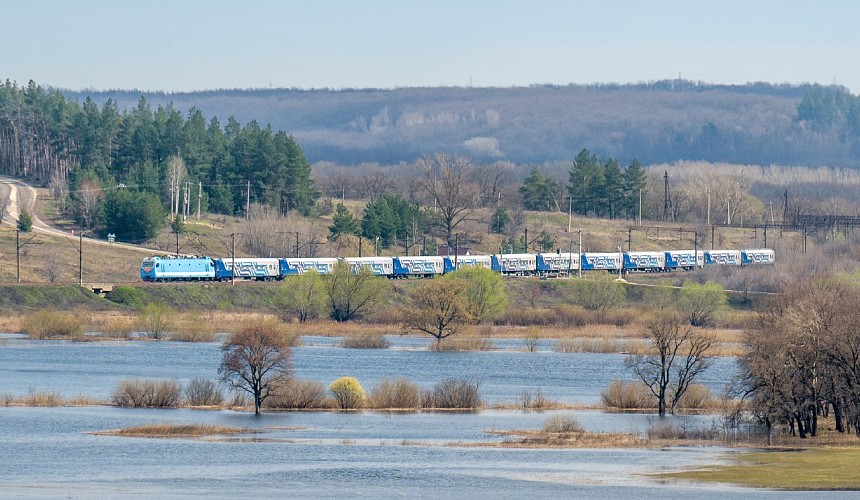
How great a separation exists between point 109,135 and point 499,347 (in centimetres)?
9785

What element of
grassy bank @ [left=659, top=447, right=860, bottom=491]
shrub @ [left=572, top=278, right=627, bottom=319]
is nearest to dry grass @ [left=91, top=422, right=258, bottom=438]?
grassy bank @ [left=659, top=447, right=860, bottom=491]

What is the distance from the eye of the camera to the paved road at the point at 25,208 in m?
145

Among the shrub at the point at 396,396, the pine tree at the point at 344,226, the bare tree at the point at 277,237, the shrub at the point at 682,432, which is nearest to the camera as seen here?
the shrub at the point at 682,432

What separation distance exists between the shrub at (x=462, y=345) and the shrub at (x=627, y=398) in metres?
30.1

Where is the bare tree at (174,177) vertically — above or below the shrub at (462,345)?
above

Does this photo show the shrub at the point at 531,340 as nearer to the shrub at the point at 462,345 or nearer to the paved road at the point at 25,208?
the shrub at the point at 462,345

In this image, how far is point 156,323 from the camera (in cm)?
9700

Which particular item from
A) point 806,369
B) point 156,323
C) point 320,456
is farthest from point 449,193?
point 320,456

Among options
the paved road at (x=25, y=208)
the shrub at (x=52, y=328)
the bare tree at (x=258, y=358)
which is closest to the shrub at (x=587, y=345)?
the shrub at (x=52, y=328)

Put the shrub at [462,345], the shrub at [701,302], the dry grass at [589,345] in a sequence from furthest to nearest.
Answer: the shrub at [701,302] → the shrub at [462,345] → the dry grass at [589,345]

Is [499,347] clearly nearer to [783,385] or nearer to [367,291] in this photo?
[367,291]

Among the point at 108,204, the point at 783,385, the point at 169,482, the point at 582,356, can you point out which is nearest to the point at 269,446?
the point at 169,482

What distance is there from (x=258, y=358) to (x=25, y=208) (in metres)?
114

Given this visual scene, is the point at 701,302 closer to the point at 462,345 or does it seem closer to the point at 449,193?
the point at 462,345
